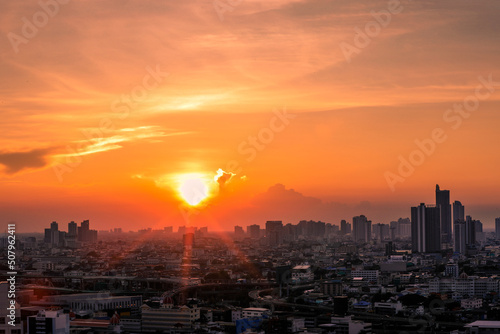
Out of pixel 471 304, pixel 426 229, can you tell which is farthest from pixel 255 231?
pixel 471 304

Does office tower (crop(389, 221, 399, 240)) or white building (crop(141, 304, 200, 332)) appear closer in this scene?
white building (crop(141, 304, 200, 332))

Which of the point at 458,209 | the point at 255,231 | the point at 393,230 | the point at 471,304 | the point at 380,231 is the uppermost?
the point at 458,209

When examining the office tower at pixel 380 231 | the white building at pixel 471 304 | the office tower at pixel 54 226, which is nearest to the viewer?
the white building at pixel 471 304

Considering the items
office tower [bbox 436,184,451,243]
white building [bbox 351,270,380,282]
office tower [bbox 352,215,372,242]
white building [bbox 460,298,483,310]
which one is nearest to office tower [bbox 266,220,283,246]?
office tower [bbox 352,215,372,242]

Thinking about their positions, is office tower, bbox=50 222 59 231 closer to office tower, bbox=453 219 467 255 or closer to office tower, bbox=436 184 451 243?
office tower, bbox=436 184 451 243

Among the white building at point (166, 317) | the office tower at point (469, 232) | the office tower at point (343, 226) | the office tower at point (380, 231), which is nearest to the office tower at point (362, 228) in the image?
the office tower at point (380, 231)

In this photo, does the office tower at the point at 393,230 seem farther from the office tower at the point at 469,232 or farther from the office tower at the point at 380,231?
the office tower at the point at 469,232

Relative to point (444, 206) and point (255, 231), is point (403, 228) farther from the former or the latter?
point (444, 206)
